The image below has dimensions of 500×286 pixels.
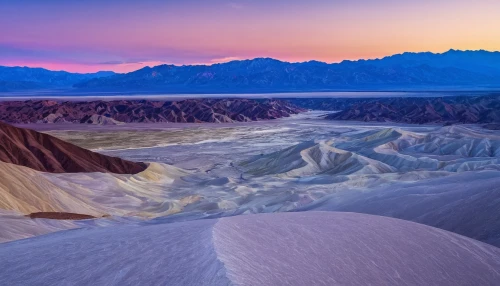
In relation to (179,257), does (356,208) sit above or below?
below

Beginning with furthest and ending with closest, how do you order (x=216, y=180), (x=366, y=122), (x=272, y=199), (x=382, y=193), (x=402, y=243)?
1. (x=366, y=122)
2. (x=216, y=180)
3. (x=272, y=199)
4. (x=382, y=193)
5. (x=402, y=243)

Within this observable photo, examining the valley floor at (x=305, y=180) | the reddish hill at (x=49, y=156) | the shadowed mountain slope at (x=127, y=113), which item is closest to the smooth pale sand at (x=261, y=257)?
the valley floor at (x=305, y=180)

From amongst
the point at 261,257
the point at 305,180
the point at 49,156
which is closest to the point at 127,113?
the point at 49,156

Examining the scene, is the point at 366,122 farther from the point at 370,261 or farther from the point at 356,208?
the point at 370,261

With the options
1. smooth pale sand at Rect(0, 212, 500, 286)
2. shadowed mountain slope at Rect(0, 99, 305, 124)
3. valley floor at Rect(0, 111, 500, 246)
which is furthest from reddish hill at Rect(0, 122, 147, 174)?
shadowed mountain slope at Rect(0, 99, 305, 124)

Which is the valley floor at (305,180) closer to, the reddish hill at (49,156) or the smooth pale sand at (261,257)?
the reddish hill at (49,156)

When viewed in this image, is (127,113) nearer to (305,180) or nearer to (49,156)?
(49,156)

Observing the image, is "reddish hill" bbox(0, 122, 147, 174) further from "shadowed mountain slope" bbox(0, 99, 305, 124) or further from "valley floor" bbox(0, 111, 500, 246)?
"shadowed mountain slope" bbox(0, 99, 305, 124)

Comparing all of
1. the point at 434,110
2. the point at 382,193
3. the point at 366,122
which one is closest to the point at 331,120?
the point at 366,122
